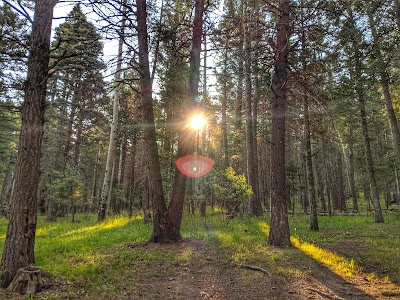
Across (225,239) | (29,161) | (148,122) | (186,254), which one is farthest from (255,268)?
(148,122)

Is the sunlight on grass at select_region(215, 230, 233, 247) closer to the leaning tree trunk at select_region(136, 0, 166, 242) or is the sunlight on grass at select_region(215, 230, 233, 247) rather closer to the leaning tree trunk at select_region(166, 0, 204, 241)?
the leaning tree trunk at select_region(166, 0, 204, 241)

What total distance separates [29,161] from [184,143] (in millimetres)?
4725

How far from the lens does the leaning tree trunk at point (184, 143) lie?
8242 mm

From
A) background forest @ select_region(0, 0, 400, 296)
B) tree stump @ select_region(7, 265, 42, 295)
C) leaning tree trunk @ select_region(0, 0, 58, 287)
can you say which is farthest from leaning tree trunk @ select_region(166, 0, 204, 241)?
tree stump @ select_region(7, 265, 42, 295)

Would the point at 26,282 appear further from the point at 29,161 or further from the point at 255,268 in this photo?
the point at 255,268

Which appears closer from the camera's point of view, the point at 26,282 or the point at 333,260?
the point at 26,282

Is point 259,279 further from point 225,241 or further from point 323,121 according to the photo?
point 323,121

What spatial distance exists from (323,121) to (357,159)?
697 inches

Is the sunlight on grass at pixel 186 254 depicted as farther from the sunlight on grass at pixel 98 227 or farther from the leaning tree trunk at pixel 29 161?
the sunlight on grass at pixel 98 227

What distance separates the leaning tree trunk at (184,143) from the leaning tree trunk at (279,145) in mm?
2328

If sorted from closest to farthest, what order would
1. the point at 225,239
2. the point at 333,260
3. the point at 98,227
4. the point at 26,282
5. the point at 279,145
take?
the point at 26,282 < the point at 333,260 < the point at 279,145 < the point at 225,239 < the point at 98,227

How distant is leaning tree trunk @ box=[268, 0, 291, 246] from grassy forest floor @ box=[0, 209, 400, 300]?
0.58 m

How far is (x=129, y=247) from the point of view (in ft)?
25.3

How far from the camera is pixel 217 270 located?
5.86 metres
